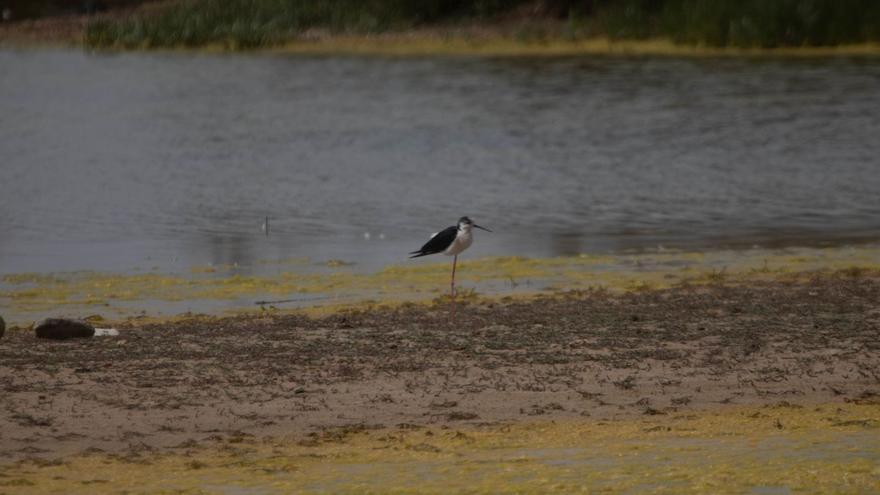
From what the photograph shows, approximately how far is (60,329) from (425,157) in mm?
16770

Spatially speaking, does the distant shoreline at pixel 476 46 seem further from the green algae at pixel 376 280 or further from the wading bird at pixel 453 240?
the wading bird at pixel 453 240

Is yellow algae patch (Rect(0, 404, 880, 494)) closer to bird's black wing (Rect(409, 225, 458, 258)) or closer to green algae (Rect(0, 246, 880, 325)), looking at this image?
green algae (Rect(0, 246, 880, 325))

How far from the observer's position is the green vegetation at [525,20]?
45.2m

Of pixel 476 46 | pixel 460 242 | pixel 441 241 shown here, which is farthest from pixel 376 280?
pixel 476 46

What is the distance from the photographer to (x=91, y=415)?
10.0 metres

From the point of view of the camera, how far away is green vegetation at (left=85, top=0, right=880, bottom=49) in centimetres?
4522

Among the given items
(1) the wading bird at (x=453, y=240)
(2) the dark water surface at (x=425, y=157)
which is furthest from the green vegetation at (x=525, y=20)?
(1) the wading bird at (x=453, y=240)

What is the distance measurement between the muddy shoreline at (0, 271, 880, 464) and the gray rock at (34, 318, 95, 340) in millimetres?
176

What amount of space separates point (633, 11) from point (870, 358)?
3795 cm

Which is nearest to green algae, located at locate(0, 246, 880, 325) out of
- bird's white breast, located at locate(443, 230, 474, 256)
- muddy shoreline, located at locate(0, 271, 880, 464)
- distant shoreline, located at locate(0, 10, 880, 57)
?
bird's white breast, located at locate(443, 230, 474, 256)

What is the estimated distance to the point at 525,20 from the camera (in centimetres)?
5256

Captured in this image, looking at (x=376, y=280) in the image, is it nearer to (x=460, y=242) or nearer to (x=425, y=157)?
(x=460, y=242)

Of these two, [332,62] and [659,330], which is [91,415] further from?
[332,62]

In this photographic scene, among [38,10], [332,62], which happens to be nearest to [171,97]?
[332,62]
